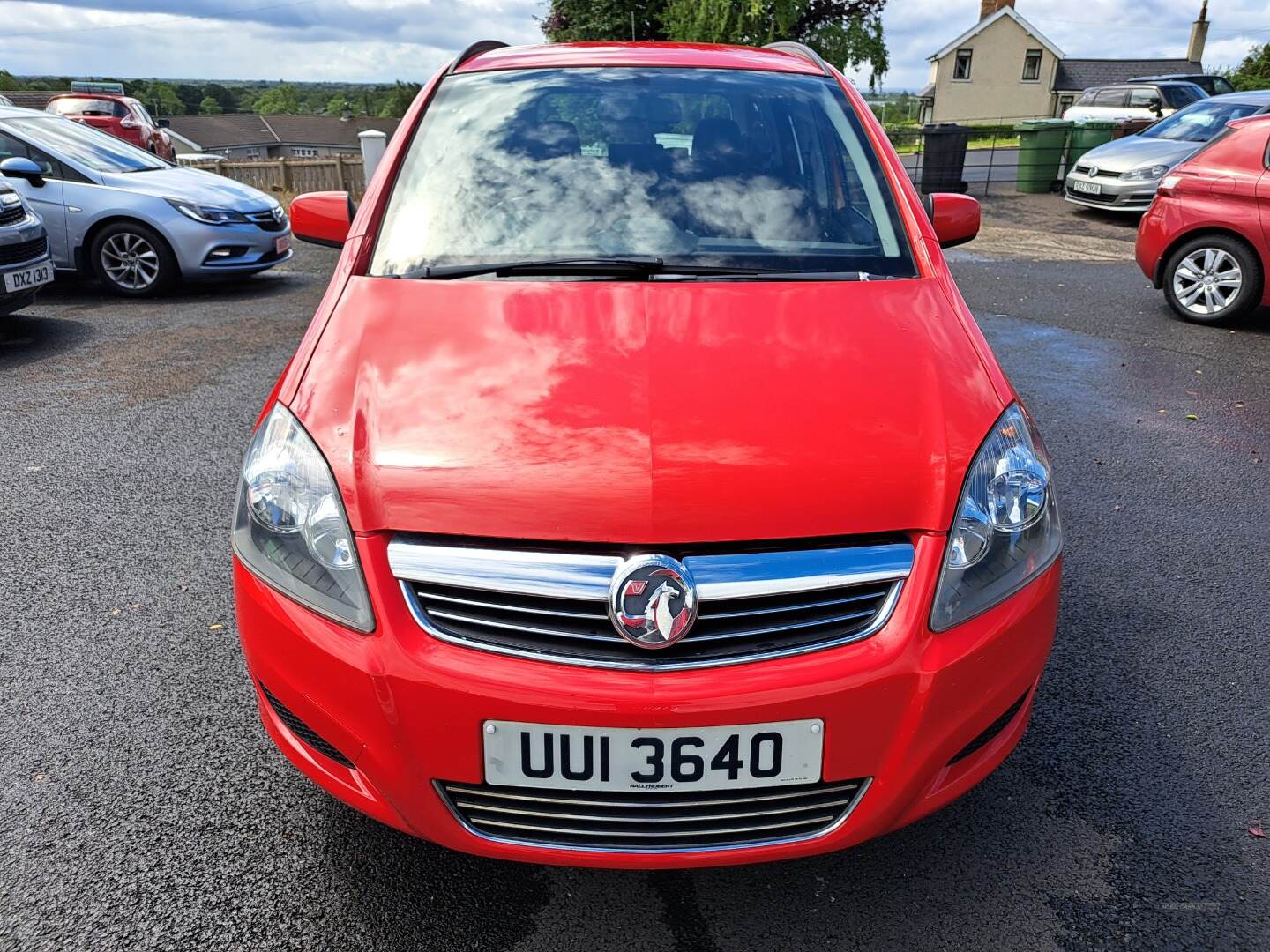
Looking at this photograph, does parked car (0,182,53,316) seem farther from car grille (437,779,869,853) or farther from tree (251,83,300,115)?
tree (251,83,300,115)

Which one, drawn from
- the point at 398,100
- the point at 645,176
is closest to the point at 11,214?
the point at 645,176

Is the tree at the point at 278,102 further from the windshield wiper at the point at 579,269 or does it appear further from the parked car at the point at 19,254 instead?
the windshield wiper at the point at 579,269

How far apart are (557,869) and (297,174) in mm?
18731

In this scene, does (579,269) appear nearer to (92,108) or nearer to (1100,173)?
(1100,173)

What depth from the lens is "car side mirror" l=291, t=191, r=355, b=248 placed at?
335 centimetres

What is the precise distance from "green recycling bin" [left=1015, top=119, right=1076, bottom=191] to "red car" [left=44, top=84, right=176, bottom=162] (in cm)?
1598

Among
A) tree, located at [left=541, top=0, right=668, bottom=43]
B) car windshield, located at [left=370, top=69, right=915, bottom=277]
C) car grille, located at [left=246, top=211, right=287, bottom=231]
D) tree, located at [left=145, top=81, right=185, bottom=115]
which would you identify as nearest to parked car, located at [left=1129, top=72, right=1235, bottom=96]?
tree, located at [left=541, top=0, right=668, bottom=43]

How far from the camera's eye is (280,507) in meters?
1.92

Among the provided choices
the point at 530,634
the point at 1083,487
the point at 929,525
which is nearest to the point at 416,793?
the point at 530,634

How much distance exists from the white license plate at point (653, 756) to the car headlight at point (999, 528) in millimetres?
342

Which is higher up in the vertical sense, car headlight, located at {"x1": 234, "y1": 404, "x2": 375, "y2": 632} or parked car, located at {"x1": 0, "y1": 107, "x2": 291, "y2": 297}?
car headlight, located at {"x1": 234, "y1": 404, "x2": 375, "y2": 632}

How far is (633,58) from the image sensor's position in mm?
3154

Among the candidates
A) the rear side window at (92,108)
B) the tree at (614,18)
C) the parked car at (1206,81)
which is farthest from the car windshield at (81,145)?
the parked car at (1206,81)

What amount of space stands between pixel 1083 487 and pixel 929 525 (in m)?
3.05
